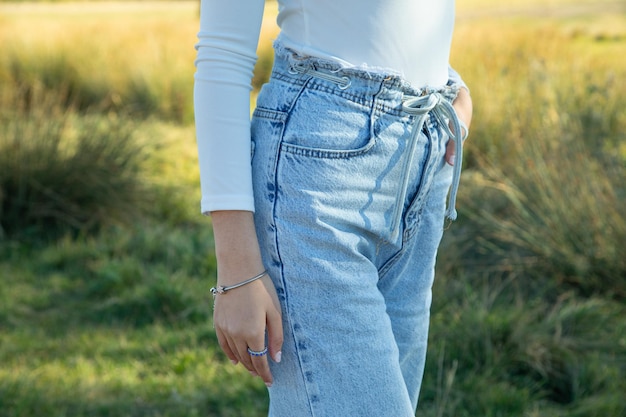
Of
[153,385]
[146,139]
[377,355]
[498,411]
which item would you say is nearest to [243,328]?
[377,355]

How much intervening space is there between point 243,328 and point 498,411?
171cm

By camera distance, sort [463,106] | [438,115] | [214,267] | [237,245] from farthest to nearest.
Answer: [214,267] → [463,106] → [438,115] → [237,245]

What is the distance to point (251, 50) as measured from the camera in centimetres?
116

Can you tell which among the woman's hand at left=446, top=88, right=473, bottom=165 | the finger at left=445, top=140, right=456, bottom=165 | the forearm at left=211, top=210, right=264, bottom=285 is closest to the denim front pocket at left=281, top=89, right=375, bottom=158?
the forearm at left=211, top=210, right=264, bottom=285

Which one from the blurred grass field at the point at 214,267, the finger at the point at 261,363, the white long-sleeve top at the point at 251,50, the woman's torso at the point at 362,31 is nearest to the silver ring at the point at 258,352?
the finger at the point at 261,363

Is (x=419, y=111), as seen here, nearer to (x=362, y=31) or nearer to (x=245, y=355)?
(x=362, y=31)

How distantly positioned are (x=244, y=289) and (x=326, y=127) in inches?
10.5

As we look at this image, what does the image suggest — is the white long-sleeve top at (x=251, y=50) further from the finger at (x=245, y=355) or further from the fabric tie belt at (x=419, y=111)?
the finger at (x=245, y=355)

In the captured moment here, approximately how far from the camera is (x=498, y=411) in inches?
103

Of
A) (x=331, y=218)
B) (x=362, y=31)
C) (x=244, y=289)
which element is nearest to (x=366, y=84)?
(x=362, y=31)

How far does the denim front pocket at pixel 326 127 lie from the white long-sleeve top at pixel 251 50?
0.21ft

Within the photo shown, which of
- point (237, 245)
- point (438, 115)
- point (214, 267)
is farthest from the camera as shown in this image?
point (214, 267)

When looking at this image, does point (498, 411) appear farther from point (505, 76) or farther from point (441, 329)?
point (505, 76)

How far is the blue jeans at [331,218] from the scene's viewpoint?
44.9 inches
